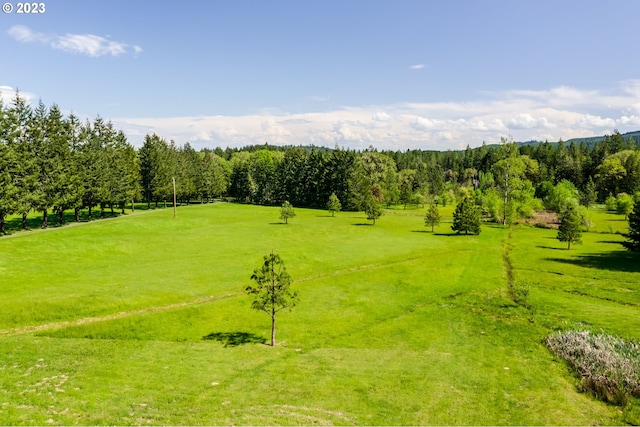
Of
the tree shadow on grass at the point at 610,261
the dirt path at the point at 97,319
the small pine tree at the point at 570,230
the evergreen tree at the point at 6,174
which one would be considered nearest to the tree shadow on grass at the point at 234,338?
the dirt path at the point at 97,319

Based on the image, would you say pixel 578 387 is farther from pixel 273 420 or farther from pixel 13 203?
pixel 13 203

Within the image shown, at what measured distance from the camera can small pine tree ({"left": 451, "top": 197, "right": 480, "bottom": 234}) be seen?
3349 inches

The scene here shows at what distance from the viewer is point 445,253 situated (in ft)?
220

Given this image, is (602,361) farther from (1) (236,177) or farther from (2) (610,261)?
(1) (236,177)


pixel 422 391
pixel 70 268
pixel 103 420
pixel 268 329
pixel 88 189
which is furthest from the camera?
pixel 88 189

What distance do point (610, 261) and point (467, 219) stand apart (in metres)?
28.5

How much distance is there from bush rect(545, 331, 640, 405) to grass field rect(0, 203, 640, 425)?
98 cm

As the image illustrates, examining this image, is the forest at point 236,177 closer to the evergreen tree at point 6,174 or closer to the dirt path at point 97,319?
the evergreen tree at point 6,174

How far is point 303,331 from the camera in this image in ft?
114

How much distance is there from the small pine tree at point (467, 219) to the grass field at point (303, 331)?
14.3 m

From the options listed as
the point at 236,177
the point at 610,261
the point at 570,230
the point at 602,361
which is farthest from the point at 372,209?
the point at 236,177

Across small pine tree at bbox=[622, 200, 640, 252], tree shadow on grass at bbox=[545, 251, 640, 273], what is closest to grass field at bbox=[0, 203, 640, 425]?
tree shadow on grass at bbox=[545, 251, 640, 273]

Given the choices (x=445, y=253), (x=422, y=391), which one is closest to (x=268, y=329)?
(x=422, y=391)

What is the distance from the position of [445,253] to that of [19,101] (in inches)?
3255
